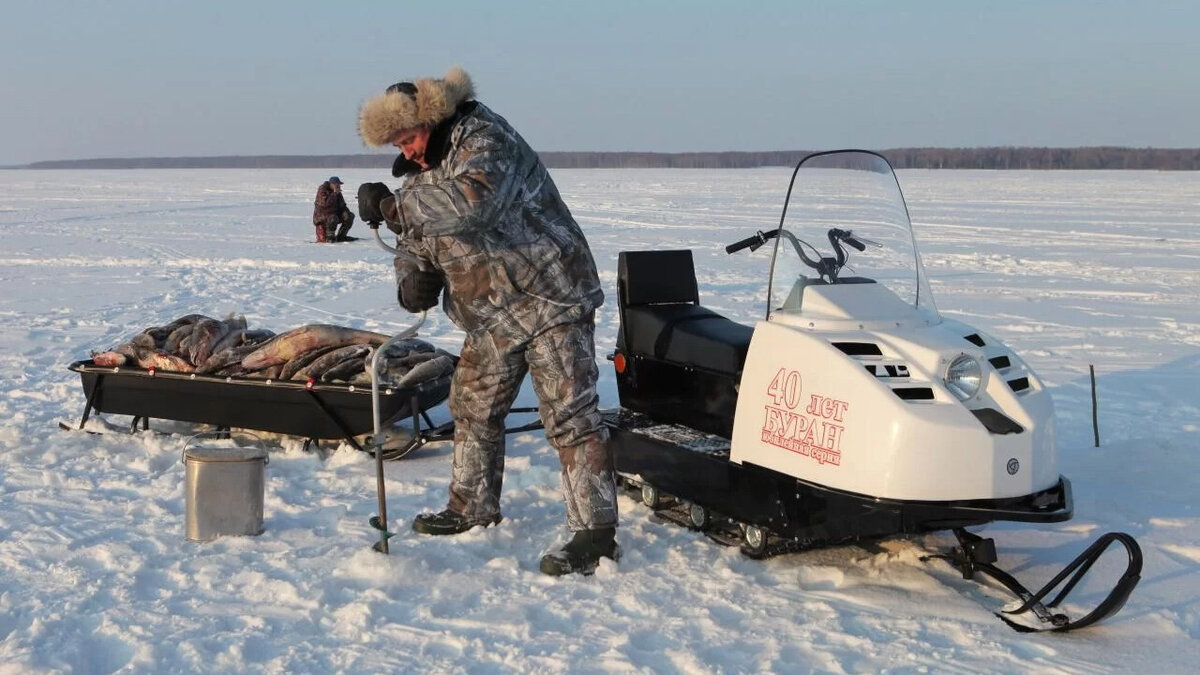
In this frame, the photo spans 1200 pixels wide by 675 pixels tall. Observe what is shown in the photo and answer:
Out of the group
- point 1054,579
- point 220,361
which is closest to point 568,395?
point 1054,579

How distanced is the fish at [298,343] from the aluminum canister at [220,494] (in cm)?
134

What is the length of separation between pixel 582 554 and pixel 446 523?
62 centimetres

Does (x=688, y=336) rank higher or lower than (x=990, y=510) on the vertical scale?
higher

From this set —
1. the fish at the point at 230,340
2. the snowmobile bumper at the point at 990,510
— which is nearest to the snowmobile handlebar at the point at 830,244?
the snowmobile bumper at the point at 990,510

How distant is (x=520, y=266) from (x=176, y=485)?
1.99m

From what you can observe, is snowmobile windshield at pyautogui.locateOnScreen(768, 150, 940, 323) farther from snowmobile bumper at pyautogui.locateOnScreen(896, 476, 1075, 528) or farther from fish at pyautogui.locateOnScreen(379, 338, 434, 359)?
fish at pyautogui.locateOnScreen(379, 338, 434, 359)

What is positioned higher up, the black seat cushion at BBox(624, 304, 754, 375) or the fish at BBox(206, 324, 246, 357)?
the black seat cushion at BBox(624, 304, 754, 375)

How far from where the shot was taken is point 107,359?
5.65 meters

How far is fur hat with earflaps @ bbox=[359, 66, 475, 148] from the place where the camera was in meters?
3.76

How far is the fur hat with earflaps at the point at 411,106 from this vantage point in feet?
12.3

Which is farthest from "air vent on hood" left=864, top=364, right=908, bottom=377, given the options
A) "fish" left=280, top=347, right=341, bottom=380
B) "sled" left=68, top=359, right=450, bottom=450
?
"fish" left=280, top=347, right=341, bottom=380

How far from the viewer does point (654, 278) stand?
4738 mm

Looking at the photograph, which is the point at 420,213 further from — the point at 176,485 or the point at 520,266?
the point at 176,485

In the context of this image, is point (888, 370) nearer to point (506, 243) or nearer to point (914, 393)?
point (914, 393)
